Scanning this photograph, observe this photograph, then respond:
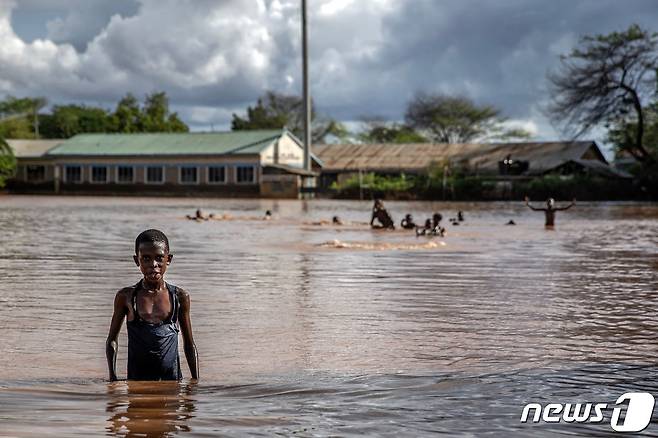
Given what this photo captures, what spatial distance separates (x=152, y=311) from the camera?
6078mm

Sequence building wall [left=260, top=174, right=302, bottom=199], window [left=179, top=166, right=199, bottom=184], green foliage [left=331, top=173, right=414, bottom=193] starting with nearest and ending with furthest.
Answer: green foliage [left=331, top=173, right=414, bottom=193] → building wall [left=260, top=174, right=302, bottom=199] → window [left=179, top=166, right=199, bottom=184]

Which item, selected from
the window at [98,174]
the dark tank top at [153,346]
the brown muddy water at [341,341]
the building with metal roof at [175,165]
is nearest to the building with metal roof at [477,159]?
the building with metal roof at [175,165]

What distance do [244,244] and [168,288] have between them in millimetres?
16288

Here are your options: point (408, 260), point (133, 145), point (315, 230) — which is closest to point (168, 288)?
point (408, 260)

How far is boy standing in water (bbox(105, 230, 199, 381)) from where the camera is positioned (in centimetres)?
596

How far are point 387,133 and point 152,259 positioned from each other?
10124 centimetres

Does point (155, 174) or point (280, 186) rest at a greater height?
point (155, 174)

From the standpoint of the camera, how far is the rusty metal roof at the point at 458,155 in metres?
69.4

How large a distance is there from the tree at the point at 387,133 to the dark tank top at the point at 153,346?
93384 mm

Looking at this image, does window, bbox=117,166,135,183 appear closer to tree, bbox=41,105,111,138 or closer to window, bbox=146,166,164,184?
window, bbox=146,166,164,184

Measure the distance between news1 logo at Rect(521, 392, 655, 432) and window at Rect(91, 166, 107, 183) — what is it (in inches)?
2877

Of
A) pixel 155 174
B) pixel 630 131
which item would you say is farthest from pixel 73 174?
pixel 630 131

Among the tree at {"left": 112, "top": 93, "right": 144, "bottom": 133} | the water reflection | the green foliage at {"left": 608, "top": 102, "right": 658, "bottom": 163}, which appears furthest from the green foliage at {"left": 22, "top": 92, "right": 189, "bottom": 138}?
the water reflection

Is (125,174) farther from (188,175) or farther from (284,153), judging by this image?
(284,153)
